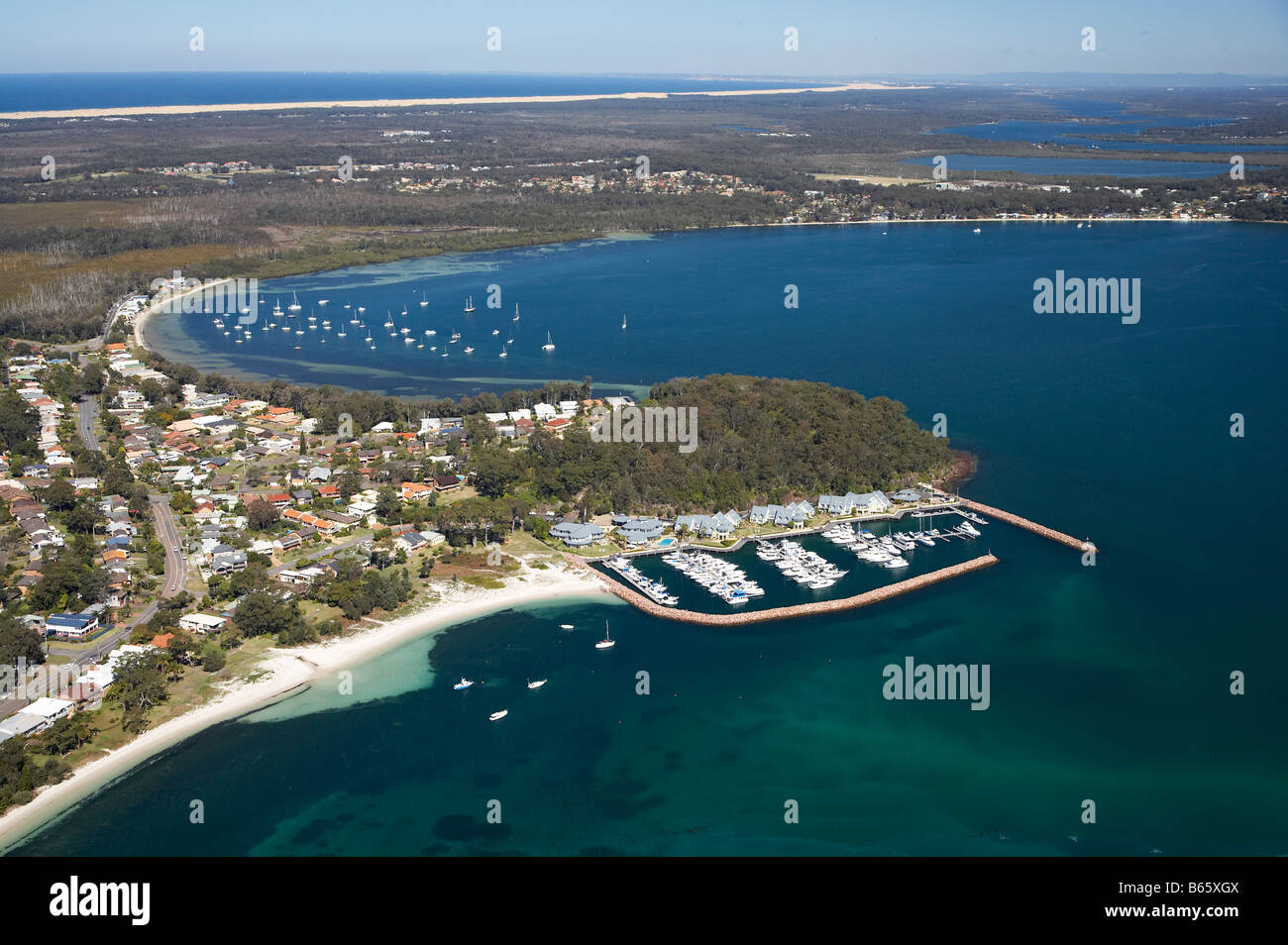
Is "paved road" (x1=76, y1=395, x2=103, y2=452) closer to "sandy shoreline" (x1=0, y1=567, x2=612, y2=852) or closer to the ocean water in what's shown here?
"sandy shoreline" (x1=0, y1=567, x2=612, y2=852)

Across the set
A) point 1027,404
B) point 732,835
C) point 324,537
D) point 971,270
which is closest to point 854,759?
point 732,835

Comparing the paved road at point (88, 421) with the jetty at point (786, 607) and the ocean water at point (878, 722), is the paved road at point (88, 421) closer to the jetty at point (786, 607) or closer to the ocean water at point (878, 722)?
the ocean water at point (878, 722)

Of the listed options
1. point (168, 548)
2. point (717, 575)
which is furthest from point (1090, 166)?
point (168, 548)

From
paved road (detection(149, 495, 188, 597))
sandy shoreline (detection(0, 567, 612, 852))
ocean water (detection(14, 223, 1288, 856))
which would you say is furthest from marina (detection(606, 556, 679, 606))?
paved road (detection(149, 495, 188, 597))

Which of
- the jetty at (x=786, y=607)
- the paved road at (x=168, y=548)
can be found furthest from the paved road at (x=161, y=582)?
the jetty at (x=786, y=607)

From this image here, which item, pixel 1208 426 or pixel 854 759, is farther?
pixel 1208 426

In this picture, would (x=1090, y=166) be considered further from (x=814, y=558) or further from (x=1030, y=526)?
(x=814, y=558)
